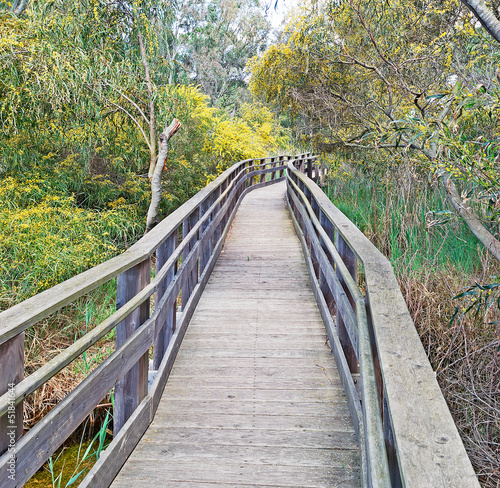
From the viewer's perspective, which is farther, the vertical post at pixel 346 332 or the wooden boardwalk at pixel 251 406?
the vertical post at pixel 346 332

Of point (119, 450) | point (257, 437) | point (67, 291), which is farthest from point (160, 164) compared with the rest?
point (67, 291)

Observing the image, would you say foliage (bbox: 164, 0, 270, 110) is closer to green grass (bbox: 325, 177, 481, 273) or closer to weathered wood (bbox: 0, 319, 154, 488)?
green grass (bbox: 325, 177, 481, 273)

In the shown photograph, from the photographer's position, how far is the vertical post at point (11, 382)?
1.44 metres

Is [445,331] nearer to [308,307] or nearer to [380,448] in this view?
[308,307]

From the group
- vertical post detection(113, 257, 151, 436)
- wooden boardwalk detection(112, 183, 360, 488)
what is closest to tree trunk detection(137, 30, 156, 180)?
wooden boardwalk detection(112, 183, 360, 488)

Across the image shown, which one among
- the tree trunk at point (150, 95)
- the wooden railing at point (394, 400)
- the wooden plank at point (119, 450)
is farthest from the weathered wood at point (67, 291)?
the tree trunk at point (150, 95)

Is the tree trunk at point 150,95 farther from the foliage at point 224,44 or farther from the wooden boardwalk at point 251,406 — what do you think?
the foliage at point 224,44

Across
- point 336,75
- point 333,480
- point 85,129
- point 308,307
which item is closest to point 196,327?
point 308,307

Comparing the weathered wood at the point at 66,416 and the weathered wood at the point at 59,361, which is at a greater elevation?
the weathered wood at the point at 59,361

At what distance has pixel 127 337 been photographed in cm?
252

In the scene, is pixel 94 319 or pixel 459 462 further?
pixel 94 319

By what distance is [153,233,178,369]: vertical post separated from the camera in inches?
125

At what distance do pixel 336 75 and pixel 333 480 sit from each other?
846cm

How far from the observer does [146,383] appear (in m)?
2.79
